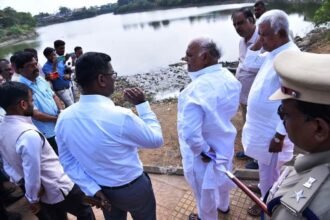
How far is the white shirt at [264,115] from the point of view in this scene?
230 cm

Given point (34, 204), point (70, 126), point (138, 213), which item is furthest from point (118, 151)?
point (34, 204)

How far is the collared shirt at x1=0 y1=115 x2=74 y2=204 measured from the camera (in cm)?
208

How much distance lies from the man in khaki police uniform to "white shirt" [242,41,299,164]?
1.24 meters

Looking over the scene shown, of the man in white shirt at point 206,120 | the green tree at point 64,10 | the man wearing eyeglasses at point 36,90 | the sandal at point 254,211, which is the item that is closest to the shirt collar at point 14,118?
Answer: the man wearing eyeglasses at point 36,90

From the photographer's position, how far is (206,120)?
2.27 m

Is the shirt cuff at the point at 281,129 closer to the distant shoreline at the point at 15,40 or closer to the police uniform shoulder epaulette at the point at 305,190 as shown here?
the police uniform shoulder epaulette at the point at 305,190

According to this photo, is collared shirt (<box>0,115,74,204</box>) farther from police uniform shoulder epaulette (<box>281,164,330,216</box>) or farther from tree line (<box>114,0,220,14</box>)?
tree line (<box>114,0,220,14</box>)

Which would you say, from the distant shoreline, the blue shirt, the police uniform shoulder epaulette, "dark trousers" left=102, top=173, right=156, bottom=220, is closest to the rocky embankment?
the blue shirt

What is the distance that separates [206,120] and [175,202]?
133cm

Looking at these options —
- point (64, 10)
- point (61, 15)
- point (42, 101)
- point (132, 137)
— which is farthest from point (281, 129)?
point (64, 10)

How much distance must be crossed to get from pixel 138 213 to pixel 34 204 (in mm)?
867

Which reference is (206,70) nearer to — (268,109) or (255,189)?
(268,109)

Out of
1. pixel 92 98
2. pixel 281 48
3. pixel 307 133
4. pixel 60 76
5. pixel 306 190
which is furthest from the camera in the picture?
pixel 60 76

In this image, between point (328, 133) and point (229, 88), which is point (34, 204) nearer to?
point (229, 88)
